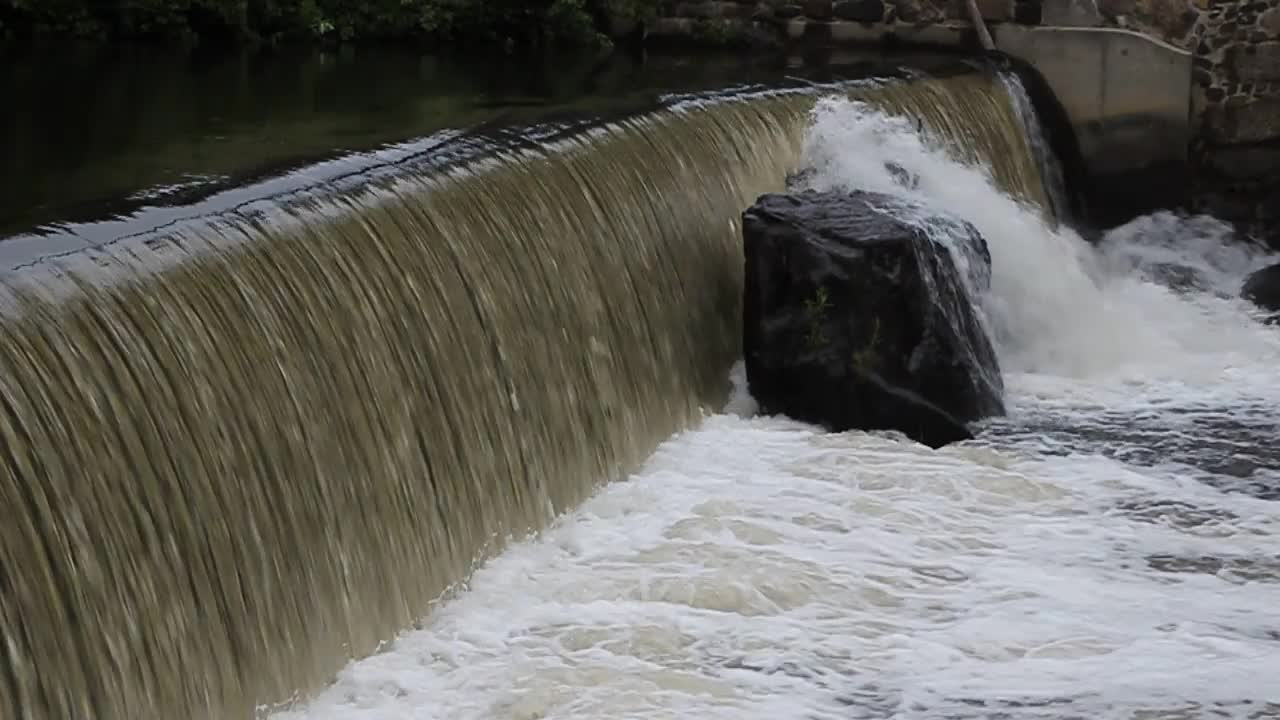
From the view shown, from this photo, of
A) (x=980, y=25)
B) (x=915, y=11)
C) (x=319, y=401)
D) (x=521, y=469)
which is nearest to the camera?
(x=319, y=401)

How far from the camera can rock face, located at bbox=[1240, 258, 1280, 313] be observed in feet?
41.4

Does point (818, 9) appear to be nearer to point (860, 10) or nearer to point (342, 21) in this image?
point (860, 10)

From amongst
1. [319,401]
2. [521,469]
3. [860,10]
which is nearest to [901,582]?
[521,469]

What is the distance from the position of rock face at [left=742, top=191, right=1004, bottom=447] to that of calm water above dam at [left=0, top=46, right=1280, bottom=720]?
0.63ft

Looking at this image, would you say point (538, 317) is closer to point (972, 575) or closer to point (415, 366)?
point (415, 366)

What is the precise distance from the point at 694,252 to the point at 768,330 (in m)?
0.52

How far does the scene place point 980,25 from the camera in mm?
14508

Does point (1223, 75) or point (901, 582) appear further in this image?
point (1223, 75)

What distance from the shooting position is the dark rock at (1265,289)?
496 inches

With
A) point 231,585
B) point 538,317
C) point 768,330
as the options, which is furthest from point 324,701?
point 768,330

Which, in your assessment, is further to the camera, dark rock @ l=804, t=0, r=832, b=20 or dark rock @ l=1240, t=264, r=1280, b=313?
dark rock @ l=804, t=0, r=832, b=20

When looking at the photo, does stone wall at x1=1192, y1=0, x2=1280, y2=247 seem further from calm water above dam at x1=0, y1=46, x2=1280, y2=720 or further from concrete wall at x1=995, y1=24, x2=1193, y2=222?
calm water above dam at x1=0, y1=46, x2=1280, y2=720

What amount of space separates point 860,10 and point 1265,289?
4.00m

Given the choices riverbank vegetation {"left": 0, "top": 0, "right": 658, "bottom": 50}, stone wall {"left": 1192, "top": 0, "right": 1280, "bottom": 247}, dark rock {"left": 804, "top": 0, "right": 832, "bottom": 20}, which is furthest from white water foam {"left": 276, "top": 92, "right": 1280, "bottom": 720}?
riverbank vegetation {"left": 0, "top": 0, "right": 658, "bottom": 50}
